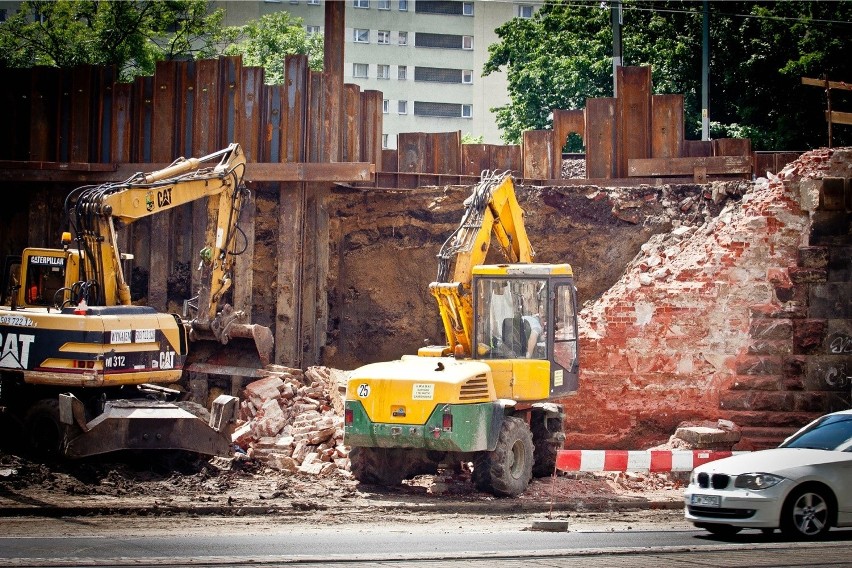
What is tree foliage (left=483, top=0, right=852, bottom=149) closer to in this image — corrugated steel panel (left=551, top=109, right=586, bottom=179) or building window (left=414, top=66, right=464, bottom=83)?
corrugated steel panel (left=551, top=109, right=586, bottom=179)

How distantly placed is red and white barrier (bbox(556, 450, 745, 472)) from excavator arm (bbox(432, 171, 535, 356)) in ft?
7.21

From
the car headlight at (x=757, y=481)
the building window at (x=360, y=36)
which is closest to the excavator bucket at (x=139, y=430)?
the car headlight at (x=757, y=481)

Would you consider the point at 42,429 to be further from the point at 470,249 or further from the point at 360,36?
the point at 360,36

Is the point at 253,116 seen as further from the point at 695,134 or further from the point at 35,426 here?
the point at 695,134

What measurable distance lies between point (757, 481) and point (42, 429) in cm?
962

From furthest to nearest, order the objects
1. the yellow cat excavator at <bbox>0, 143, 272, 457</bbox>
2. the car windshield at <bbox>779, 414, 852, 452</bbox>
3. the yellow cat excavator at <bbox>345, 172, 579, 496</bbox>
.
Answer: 1. the yellow cat excavator at <bbox>0, 143, 272, 457</bbox>
2. the yellow cat excavator at <bbox>345, 172, 579, 496</bbox>
3. the car windshield at <bbox>779, 414, 852, 452</bbox>

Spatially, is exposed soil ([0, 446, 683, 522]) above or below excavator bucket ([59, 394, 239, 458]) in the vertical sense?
below

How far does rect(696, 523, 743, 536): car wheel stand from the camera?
497 inches

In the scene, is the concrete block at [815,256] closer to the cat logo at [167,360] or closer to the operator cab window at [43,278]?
the cat logo at [167,360]

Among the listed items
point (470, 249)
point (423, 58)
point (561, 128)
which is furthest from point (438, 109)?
point (470, 249)

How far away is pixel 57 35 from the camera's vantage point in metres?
40.2

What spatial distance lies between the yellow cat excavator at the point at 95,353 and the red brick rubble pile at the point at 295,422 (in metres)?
0.96

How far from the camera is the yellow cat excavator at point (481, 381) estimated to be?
1556cm

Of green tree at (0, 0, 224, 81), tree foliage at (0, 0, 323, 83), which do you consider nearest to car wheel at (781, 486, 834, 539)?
tree foliage at (0, 0, 323, 83)
